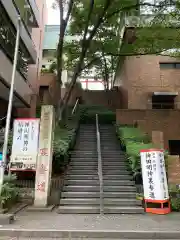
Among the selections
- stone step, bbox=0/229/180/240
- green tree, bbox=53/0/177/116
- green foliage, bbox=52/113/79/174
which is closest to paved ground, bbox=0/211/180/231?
stone step, bbox=0/229/180/240

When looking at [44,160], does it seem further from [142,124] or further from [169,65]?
[169,65]

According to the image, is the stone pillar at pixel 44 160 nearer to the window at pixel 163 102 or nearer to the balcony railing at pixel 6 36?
the balcony railing at pixel 6 36

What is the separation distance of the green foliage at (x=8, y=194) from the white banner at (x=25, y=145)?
1.67ft

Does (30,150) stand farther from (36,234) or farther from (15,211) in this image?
(36,234)

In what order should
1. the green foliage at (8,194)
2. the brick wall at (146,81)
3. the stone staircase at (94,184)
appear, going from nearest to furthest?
the green foliage at (8,194), the stone staircase at (94,184), the brick wall at (146,81)

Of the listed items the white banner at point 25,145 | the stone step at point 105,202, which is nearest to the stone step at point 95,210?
the stone step at point 105,202

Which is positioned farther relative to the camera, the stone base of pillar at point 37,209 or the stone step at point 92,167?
the stone step at point 92,167

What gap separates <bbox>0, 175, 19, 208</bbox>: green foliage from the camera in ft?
25.0

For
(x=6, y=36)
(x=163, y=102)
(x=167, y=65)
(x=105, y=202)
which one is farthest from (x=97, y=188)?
(x=167, y=65)

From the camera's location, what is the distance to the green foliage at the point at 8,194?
25.0ft

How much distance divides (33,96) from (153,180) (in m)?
12.3

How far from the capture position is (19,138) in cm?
914

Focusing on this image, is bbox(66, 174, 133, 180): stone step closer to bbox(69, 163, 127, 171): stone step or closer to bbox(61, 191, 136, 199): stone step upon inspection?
bbox(69, 163, 127, 171): stone step

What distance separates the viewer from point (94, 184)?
969cm
